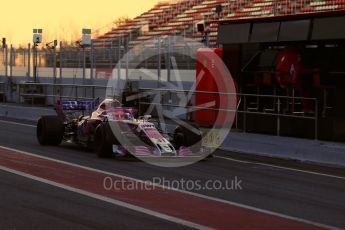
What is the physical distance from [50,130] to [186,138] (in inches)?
130

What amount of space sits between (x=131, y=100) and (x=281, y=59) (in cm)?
594

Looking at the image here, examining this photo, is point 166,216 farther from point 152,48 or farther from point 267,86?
point 152,48

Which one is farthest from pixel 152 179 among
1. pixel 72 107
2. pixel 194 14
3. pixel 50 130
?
pixel 194 14

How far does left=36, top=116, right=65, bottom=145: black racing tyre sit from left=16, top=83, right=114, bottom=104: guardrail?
701 cm

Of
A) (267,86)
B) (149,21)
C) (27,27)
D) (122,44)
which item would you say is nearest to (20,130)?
(267,86)

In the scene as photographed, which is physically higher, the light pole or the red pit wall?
the light pole

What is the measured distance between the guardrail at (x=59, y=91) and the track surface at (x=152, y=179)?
30.1 feet

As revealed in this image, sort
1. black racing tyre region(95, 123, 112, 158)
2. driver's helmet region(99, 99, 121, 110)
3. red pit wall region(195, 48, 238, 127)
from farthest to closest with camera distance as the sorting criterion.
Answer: red pit wall region(195, 48, 238, 127)
driver's helmet region(99, 99, 121, 110)
black racing tyre region(95, 123, 112, 158)

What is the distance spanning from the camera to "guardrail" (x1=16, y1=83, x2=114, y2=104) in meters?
22.7

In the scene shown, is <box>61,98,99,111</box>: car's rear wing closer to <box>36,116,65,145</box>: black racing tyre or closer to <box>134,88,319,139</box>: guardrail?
<box>36,116,65,145</box>: black racing tyre

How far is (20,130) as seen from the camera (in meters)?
18.4

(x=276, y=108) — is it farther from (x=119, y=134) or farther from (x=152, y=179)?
(x=152, y=179)

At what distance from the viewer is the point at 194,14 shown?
42000 millimetres

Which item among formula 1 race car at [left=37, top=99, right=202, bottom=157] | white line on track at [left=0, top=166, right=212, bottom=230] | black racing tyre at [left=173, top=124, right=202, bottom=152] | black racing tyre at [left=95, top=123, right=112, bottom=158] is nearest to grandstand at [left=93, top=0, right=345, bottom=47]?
formula 1 race car at [left=37, top=99, right=202, bottom=157]
